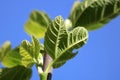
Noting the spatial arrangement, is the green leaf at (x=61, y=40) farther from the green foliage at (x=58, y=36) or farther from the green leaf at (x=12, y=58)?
the green leaf at (x=12, y=58)

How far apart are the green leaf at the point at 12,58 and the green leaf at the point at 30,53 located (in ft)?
0.18

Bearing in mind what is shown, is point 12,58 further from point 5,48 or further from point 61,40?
point 61,40

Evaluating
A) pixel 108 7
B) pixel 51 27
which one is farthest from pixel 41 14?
pixel 108 7

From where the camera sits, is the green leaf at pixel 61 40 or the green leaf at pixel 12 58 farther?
the green leaf at pixel 12 58

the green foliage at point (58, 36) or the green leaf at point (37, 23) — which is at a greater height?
the green leaf at point (37, 23)

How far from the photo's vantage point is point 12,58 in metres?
0.68

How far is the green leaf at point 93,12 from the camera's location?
597 millimetres

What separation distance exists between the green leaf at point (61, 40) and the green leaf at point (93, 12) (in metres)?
0.07

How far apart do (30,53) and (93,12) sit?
7.5 inches

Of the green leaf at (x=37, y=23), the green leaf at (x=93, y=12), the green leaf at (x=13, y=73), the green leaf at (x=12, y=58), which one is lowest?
the green leaf at (x=13, y=73)

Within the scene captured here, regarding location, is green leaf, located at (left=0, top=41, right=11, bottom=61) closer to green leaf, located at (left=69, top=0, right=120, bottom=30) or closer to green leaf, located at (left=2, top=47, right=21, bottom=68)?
green leaf, located at (left=2, top=47, right=21, bottom=68)

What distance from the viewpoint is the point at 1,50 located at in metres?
0.64

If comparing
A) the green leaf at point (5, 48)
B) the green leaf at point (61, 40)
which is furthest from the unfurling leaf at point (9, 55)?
the green leaf at point (61, 40)

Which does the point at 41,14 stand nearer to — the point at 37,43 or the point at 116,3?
the point at 37,43
